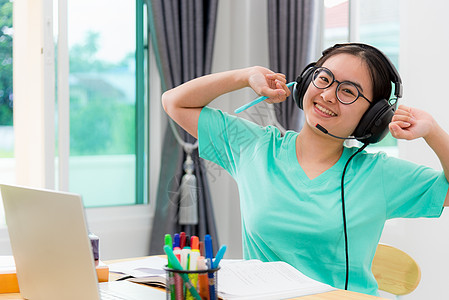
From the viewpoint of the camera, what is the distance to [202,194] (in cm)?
306

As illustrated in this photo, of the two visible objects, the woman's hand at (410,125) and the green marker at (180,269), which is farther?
the woman's hand at (410,125)

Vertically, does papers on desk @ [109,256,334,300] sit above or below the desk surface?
above

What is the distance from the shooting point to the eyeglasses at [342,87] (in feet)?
4.76

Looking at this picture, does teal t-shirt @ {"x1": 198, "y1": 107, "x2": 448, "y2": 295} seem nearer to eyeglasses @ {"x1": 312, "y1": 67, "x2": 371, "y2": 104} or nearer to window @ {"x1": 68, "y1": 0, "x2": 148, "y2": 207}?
eyeglasses @ {"x1": 312, "y1": 67, "x2": 371, "y2": 104}

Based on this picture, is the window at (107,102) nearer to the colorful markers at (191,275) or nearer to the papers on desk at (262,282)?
the papers on desk at (262,282)

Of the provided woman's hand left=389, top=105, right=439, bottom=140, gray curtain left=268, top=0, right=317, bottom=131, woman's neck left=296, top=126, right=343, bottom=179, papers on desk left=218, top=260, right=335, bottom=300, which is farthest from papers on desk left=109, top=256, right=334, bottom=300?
gray curtain left=268, top=0, right=317, bottom=131

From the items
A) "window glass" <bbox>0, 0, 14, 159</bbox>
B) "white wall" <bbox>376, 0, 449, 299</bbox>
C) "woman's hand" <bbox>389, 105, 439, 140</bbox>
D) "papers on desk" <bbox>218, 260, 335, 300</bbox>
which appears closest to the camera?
"papers on desk" <bbox>218, 260, 335, 300</bbox>

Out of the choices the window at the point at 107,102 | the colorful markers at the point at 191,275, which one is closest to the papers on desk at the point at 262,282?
the colorful markers at the point at 191,275

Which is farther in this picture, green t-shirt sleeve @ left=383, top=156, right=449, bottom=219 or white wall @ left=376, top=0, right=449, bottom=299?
white wall @ left=376, top=0, right=449, bottom=299

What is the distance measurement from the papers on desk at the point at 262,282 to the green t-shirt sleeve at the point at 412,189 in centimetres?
37

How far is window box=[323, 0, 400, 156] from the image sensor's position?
2.51 m

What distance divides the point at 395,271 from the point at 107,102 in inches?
74.4

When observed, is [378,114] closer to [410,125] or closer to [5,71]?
[410,125]

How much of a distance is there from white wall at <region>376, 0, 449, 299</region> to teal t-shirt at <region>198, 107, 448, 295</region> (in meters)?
0.83
